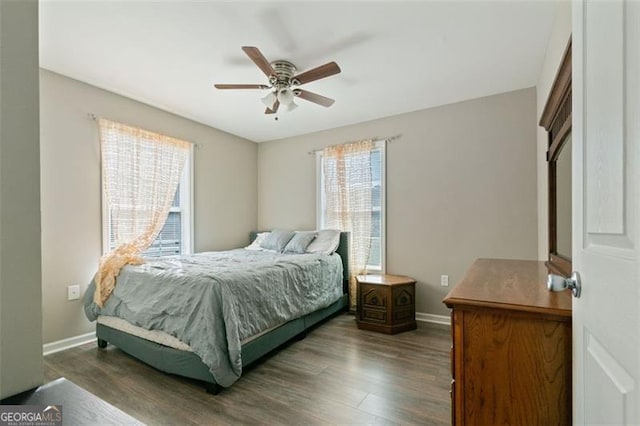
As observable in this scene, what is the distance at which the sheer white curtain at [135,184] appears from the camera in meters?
3.02

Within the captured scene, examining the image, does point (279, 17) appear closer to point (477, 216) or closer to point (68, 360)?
point (477, 216)

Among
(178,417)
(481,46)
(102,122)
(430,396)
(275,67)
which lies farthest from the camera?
(102,122)

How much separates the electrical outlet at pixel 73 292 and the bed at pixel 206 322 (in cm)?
20

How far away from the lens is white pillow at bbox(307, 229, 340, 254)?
3.79 metres

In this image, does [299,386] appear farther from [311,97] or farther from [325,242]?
[311,97]

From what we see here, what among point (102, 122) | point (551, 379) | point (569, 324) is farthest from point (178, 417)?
point (102, 122)

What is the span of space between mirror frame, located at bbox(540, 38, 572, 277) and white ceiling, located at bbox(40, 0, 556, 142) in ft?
2.36

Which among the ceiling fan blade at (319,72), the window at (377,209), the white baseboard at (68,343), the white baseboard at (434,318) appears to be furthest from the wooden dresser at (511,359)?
the white baseboard at (68,343)

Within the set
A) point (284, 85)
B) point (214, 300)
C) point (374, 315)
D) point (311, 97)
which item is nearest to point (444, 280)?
point (374, 315)

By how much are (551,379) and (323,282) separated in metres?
2.45

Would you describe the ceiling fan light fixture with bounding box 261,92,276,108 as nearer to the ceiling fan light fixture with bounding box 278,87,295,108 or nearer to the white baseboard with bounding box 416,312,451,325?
the ceiling fan light fixture with bounding box 278,87,295,108

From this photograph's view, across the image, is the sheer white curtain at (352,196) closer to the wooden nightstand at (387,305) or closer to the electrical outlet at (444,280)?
the wooden nightstand at (387,305)

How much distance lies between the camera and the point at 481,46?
235 cm

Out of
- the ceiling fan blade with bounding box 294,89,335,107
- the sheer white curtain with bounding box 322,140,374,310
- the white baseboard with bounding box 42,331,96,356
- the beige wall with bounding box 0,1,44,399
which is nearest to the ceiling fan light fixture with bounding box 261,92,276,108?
the ceiling fan blade with bounding box 294,89,335,107
